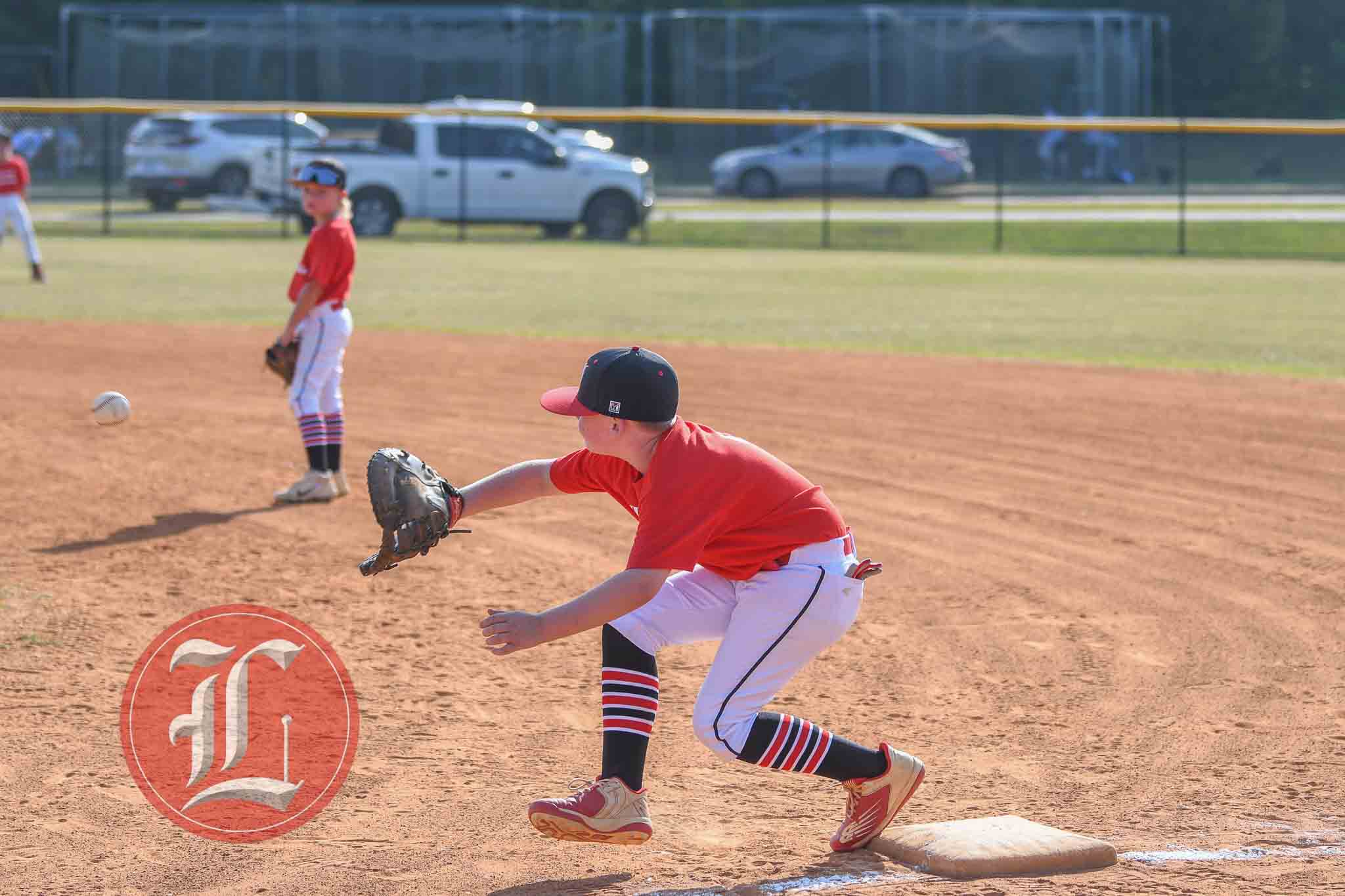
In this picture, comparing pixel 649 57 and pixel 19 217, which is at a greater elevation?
pixel 649 57

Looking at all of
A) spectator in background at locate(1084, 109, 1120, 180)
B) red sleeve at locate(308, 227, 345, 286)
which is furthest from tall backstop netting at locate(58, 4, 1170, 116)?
red sleeve at locate(308, 227, 345, 286)

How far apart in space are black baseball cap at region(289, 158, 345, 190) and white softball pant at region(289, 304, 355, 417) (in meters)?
0.71

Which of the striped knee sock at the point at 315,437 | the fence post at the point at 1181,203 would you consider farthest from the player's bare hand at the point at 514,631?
the fence post at the point at 1181,203

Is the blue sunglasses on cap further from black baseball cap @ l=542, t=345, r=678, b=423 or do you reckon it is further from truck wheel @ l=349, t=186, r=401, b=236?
truck wheel @ l=349, t=186, r=401, b=236

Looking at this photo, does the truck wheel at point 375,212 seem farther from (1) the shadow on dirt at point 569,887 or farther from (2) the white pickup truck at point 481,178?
(1) the shadow on dirt at point 569,887

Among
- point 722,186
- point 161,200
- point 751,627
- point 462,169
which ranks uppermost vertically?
point 722,186

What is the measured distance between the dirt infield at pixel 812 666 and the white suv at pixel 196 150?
19914mm

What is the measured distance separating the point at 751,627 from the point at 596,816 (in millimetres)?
657

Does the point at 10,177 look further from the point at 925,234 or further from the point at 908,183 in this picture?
the point at 908,183

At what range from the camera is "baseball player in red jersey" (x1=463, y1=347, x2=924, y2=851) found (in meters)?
4.05

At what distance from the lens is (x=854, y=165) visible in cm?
3453

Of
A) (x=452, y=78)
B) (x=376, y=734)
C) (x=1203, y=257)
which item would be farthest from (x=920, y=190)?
(x=376, y=734)

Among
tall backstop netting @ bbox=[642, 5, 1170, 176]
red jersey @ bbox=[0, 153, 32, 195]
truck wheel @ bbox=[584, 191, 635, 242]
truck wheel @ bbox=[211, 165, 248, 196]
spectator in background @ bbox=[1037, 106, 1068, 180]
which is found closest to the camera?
red jersey @ bbox=[0, 153, 32, 195]

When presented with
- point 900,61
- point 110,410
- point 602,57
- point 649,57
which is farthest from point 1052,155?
point 110,410
